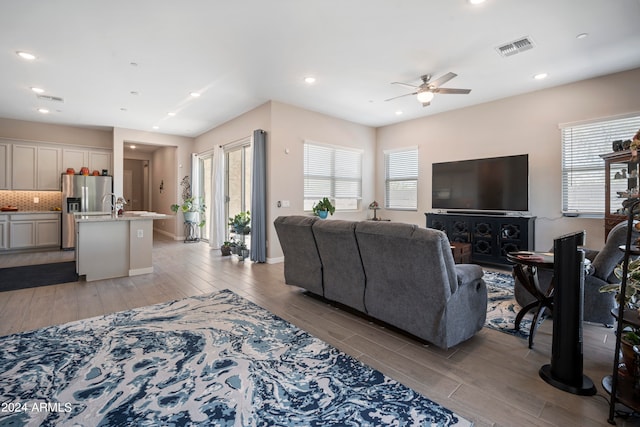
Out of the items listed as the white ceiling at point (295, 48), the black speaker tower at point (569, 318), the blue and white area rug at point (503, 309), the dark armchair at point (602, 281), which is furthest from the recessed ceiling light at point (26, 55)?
the dark armchair at point (602, 281)

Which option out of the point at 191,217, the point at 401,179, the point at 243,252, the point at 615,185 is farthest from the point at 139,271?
the point at 615,185

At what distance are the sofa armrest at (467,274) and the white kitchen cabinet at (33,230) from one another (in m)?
8.76

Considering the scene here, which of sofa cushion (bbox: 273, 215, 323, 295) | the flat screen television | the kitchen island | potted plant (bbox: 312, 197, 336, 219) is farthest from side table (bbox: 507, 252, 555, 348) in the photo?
the kitchen island

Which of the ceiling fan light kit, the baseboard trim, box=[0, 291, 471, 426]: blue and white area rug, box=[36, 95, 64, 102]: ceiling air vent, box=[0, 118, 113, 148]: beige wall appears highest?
box=[36, 95, 64, 102]: ceiling air vent

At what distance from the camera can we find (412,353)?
7.93 ft

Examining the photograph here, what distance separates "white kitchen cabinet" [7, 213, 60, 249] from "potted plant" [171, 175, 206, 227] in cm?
259

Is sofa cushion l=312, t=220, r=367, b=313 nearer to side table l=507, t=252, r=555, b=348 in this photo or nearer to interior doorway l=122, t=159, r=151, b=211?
side table l=507, t=252, r=555, b=348

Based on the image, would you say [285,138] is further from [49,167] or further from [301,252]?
[49,167]

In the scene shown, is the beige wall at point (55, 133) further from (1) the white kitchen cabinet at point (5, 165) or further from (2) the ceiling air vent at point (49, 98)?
(2) the ceiling air vent at point (49, 98)

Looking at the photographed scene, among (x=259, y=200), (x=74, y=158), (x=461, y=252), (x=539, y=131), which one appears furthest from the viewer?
(x=74, y=158)

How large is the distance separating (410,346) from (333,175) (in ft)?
15.9

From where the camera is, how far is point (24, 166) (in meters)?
6.99

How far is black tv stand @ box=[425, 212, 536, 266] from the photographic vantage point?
508cm

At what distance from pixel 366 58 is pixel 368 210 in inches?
168
